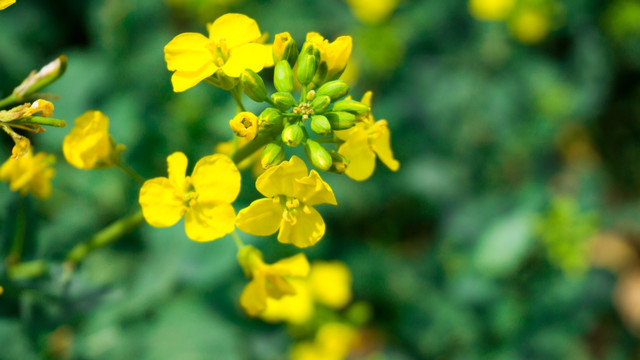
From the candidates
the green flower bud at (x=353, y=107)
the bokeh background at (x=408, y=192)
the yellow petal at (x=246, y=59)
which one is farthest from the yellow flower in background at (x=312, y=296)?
the yellow petal at (x=246, y=59)

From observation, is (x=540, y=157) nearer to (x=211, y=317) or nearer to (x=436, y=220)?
(x=436, y=220)

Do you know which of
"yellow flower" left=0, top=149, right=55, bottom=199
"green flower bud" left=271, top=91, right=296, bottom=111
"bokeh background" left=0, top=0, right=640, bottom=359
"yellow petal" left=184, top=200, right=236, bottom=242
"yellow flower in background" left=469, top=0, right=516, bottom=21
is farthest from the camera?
"yellow flower in background" left=469, top=0, right=516, bottom=21

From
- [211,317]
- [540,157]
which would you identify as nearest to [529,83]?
[540,157]

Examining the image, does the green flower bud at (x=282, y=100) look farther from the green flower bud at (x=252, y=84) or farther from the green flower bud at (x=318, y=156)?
the green flower bud at (x=318, y=156)

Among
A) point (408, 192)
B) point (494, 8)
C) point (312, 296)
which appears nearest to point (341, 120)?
point (312, 296)

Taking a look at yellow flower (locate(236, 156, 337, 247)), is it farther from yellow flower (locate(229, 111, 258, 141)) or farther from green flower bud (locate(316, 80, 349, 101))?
green flower bud (locate(316, 80, 349, 101))

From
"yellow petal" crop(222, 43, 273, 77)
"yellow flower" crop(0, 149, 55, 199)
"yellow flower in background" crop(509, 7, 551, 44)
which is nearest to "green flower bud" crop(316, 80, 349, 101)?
"yellow petal" crop(222, 43, 273, 77)
